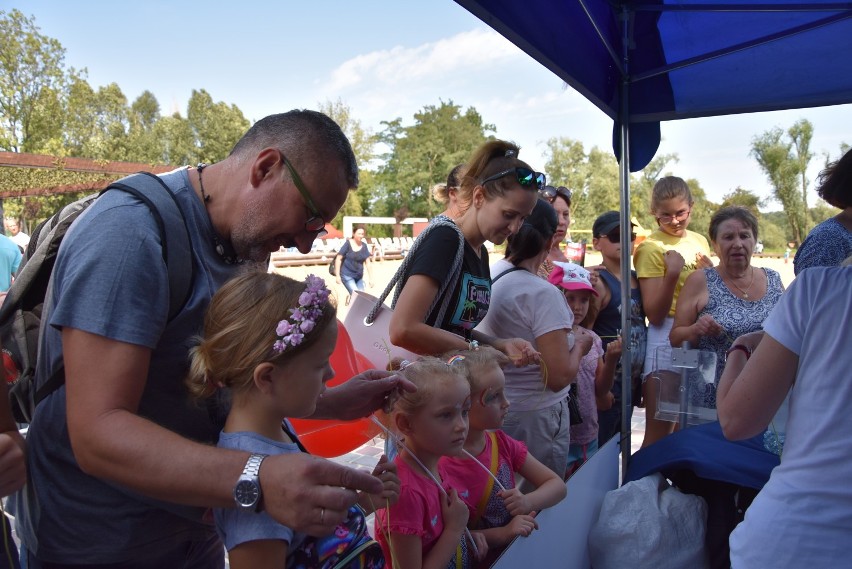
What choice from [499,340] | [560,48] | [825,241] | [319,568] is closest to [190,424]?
[319,568]

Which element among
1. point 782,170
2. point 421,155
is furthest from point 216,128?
point 782,170

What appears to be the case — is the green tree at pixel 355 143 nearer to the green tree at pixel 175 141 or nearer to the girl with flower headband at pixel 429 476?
the green tree at pixel 175 141

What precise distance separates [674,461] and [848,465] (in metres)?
1.14

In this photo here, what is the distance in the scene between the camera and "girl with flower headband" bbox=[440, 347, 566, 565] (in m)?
1.96

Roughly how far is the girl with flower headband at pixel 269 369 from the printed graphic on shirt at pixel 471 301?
3.68 ft

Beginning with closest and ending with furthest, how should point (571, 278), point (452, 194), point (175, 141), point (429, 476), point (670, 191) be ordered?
point (429, 476), point (452, 194), point (571, 278), point (670, 191), point (175, 141)

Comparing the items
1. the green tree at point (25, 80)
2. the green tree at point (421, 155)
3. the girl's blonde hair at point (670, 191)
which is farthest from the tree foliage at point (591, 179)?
the girl's blonde hair at point (670, 191)

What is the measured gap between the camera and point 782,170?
40.4 m

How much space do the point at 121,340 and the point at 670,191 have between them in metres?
4.07

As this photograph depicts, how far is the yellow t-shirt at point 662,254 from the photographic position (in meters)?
4.01

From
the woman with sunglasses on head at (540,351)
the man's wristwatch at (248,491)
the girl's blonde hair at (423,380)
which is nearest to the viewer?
the man's wristwatch at (248,491)

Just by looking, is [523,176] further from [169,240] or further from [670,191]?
[670,191]

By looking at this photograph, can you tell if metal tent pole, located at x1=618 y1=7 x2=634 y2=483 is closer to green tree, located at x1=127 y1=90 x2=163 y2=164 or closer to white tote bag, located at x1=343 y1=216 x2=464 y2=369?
white tote bag, located at x1=343 y1=216 x2=464 y2=369

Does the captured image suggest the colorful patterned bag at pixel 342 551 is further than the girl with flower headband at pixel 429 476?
No
